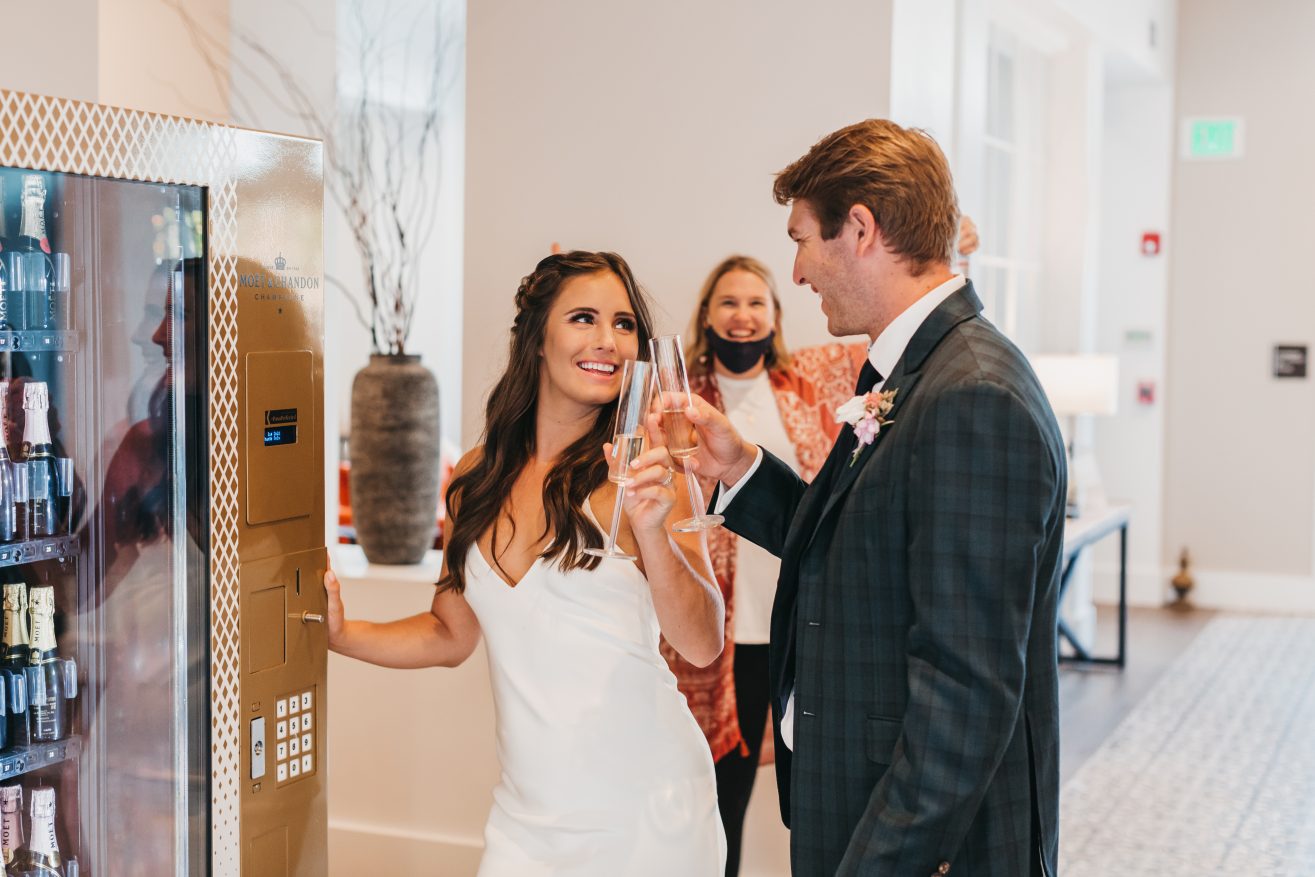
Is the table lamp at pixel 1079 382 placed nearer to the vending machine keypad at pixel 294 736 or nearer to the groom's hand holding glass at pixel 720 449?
the groom's hand holding glass at pixel 720 449

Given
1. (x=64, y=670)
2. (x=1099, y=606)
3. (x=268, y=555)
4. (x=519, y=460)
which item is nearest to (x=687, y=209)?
(x=519, y=460)

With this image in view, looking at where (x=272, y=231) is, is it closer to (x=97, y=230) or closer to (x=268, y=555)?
(x=97, y=230)

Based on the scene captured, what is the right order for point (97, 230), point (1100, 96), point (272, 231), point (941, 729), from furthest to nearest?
point (1100, 96) < point (272, 231) < point (97, 230) < point (941, 729)

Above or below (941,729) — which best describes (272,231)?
above

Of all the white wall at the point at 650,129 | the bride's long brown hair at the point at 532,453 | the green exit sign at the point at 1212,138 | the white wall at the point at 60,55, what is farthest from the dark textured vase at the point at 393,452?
the green exit sign at the point at 1212,138

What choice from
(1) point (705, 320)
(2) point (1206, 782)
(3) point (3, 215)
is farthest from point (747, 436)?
(2) point (1206, 782)

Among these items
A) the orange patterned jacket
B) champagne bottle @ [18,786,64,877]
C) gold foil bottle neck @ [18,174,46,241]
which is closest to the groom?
gold foil bottle neck @ [18,174,46,241]

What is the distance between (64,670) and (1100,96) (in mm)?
5991

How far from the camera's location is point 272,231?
2.06 m

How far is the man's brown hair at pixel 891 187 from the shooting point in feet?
5.38

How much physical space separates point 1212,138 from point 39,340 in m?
7.46

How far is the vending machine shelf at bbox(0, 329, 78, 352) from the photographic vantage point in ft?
5.83

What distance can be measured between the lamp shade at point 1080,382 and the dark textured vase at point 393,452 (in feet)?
10.2

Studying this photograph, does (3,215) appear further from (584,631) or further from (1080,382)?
(1080,382)
